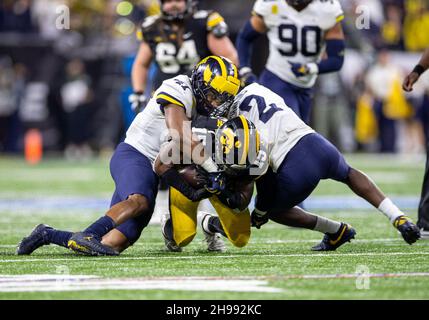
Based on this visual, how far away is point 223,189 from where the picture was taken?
233 inches

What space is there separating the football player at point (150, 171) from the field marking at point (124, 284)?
850mm

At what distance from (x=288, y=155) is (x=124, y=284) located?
1.59m

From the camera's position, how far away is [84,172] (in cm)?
1517

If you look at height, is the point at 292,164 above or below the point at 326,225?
above

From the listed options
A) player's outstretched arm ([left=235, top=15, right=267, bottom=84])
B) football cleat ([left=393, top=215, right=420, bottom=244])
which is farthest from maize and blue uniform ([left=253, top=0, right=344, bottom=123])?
football cleat ([left=393, top=215, right=420, bottom=244])

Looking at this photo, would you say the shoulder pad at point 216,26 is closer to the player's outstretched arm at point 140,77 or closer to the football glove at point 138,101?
the player's outstretched arm at point 140,77

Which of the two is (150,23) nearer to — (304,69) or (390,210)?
(304,69)

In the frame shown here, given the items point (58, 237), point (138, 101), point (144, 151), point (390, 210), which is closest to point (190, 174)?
point (144, 151)

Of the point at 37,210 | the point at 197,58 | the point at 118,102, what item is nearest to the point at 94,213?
the point at 37,210

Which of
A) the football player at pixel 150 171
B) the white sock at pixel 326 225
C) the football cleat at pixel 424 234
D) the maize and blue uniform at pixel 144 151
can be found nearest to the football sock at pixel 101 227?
the football player at pixel 150 171

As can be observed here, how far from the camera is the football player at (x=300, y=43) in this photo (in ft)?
26.5

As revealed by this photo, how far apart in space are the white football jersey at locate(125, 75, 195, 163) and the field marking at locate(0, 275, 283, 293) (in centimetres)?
142

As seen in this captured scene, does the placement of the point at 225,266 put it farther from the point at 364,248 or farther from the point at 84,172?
the point at 84,172
